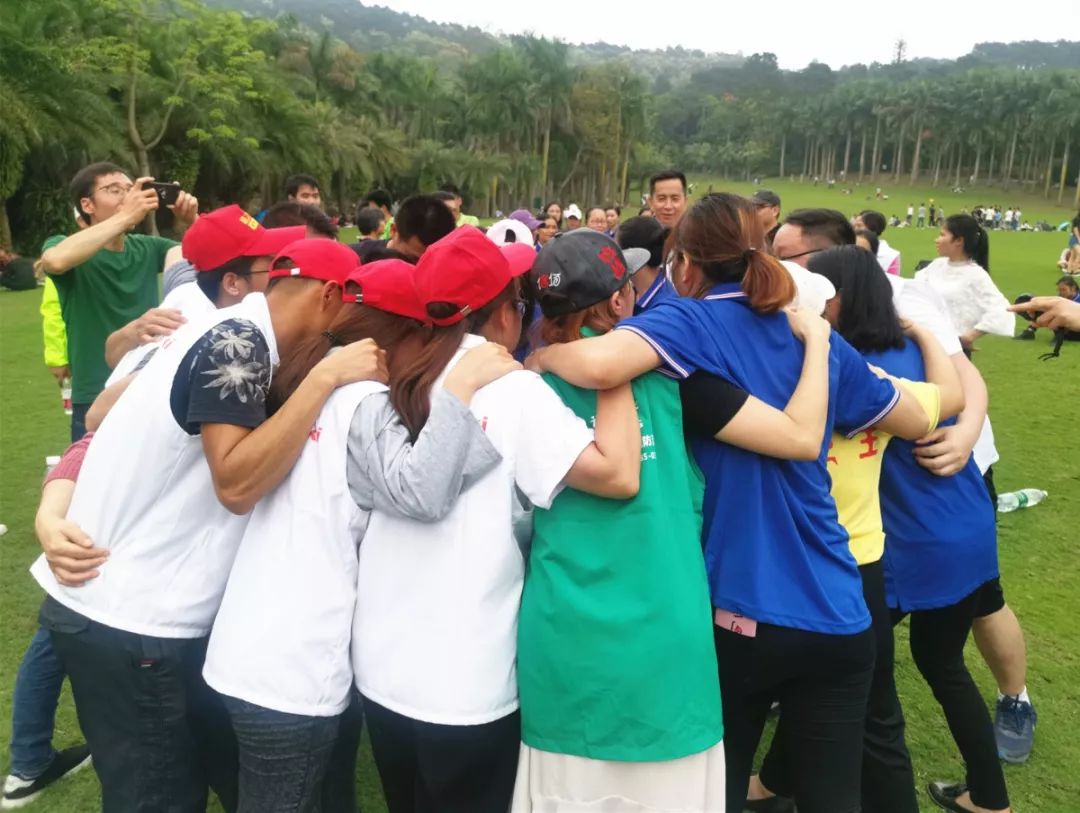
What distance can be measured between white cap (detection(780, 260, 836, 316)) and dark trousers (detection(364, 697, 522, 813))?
138 centimetres

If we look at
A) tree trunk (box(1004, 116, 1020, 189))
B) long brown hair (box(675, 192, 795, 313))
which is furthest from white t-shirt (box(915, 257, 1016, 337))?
tree trunk (box(1004, 116, 1020, 189))

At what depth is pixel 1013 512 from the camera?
6141 millimetres

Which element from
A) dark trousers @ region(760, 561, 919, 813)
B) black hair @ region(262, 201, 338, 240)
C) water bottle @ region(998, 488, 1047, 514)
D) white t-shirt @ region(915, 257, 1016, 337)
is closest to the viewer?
dark trousers @ region(760, 561, 919, 813)

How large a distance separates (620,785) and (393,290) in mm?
1310

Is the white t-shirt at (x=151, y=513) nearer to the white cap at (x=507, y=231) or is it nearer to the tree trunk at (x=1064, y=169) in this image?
the white cap at (x=507, y=231)

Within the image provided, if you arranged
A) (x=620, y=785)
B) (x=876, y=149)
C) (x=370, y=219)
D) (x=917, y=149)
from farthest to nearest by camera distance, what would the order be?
(x=876, y=149)
(x=917, y=149)
(x=370, y=219)
(x=620, y=785)

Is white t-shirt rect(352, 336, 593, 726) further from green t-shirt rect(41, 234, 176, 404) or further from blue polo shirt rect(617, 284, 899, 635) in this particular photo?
green t-shirt rect(41, 234, 176, 404)

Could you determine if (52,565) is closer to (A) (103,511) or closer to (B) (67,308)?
(A) (103,511)

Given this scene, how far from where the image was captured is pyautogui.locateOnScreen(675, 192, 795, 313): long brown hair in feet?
7.05

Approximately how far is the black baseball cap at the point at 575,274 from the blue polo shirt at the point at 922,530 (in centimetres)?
112

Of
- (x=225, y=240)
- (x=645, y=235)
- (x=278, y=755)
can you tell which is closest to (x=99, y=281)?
(x=225, y=240)

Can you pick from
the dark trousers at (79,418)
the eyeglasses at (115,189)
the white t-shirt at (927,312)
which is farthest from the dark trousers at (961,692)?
the dark trousers at (79,418)

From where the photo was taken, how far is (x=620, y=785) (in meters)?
2.03

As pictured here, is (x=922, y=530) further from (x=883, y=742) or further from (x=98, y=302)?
(x=98, y=302)
